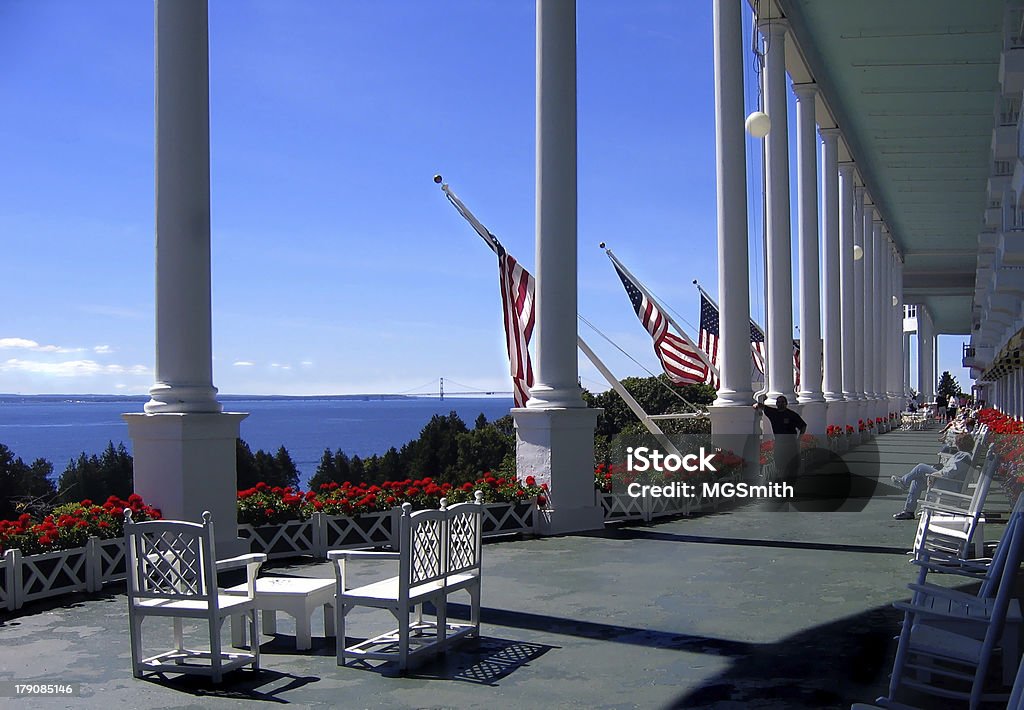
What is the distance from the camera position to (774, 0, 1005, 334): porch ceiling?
25.0 metres

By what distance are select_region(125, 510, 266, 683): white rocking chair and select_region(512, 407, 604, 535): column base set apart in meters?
7.63

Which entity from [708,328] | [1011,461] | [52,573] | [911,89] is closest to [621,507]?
[1011,461]

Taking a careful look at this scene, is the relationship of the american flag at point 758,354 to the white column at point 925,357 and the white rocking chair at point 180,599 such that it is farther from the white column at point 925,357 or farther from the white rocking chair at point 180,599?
the white column at point 925,357

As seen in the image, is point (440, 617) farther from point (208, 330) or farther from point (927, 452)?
point (927, 452)

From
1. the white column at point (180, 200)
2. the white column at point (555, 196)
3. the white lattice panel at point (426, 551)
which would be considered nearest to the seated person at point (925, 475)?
the white column at point (555, 196)

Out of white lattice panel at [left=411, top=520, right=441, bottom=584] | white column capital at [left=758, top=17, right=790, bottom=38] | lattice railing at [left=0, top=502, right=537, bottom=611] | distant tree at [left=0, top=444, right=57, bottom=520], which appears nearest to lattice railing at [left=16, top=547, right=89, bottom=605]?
lattice railing at [left=0, top=502, right=537, bottom=611]

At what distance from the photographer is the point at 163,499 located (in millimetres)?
11969

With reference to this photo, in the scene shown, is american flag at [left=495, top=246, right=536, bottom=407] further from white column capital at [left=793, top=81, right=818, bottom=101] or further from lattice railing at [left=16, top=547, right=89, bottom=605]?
white column capital at [left=793, top=81, right=818, bottom=101]

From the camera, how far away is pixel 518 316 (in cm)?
1981

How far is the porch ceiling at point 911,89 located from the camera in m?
25.0

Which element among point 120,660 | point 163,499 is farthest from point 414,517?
point 163,499

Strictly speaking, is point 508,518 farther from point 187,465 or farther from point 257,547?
point 187,465

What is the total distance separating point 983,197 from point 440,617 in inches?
1664

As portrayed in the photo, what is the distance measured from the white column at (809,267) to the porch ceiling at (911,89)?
1.22 m
